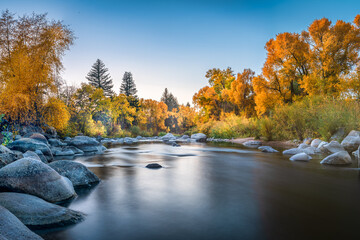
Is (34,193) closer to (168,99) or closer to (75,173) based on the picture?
(75,173)

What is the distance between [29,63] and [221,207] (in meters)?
12.1

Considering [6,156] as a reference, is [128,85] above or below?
above

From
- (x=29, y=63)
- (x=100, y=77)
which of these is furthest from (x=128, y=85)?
(x=29, y=63)

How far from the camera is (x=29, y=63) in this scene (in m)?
10.6

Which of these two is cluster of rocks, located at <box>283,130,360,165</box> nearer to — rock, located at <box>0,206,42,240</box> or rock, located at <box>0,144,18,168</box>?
rock, located at <box>0,206,42,240</box>

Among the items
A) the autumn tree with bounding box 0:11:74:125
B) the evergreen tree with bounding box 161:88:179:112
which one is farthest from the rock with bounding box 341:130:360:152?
the evergreen tree with bounding box 161:88:179:112

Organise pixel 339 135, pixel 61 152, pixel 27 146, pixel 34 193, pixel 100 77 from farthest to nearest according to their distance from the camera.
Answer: pixel 100 77, pixel 339 135, pixel 61 152, pixel 27 146, pixel 34 193

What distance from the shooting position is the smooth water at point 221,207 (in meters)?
2.41

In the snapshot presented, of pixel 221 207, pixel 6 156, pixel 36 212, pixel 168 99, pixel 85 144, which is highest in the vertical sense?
pixel 168 99

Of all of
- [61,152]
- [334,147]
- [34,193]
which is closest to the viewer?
[34,193]

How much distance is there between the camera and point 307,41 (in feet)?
63.2

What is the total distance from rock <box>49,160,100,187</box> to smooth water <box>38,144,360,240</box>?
36cm

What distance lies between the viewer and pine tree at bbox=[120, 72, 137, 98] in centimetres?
4772

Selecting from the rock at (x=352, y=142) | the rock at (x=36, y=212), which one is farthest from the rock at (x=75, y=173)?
the rock at (x=352, y=142)
